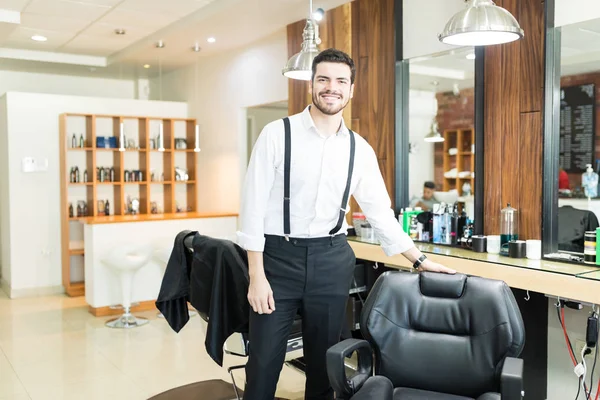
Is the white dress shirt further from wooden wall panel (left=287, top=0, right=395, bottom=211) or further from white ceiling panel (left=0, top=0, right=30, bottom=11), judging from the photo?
white ceiling panel (left=0, top=0, right=30, bottom=11)

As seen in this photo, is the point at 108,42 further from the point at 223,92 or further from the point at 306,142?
the point at 306,142

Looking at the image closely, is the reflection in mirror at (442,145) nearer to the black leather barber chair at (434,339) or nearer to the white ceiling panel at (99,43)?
the black leather barber chair at (434,339)

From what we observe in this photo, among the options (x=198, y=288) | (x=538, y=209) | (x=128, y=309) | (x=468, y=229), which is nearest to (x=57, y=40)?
(x=128, y=309)

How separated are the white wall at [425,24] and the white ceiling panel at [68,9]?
2.72 metres

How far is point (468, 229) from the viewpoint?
150 inches

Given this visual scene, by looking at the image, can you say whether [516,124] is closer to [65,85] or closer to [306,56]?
[306,56]

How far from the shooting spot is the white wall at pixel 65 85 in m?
7.11

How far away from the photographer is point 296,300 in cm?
247

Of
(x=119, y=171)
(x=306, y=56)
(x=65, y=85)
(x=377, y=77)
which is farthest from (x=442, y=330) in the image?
(x=65, y=85)

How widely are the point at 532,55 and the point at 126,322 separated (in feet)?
13.4

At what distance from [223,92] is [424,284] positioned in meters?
4.99

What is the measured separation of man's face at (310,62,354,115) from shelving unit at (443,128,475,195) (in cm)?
290

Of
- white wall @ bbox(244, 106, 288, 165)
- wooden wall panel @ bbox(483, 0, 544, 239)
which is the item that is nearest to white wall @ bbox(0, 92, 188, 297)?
white wall @ bbox(244, 106, 288, 165)

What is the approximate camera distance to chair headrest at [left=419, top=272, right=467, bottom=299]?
237cm
